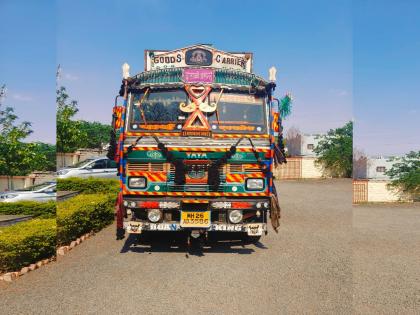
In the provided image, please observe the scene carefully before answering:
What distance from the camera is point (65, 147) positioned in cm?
515

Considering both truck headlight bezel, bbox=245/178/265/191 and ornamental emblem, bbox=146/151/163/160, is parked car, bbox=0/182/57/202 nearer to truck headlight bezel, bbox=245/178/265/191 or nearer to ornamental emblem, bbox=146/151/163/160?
ornamental emblem, bbox=146/151/163/160

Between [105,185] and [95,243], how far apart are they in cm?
317

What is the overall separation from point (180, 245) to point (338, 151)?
2.59 meters

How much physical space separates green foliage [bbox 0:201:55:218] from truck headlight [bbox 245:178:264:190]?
3.87 meters

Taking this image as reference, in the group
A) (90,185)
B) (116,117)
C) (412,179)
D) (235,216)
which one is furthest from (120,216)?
(412,179)

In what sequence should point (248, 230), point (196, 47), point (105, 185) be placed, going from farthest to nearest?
1. point (105, 185)
2. point (248, 230)
3. point (196, 47)

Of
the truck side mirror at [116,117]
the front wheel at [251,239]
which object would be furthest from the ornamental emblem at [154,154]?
the front wheel at [251,239]

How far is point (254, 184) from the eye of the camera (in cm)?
537

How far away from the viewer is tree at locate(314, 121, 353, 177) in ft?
14.3

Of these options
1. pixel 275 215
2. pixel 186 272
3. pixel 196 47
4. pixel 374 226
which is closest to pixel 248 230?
pixel 275 215

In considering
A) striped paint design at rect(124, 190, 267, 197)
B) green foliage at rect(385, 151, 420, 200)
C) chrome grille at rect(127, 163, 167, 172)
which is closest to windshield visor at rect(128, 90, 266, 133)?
chrome grille at rect(127, 163, 167, 172)

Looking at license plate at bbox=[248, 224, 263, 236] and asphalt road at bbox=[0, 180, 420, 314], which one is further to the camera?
license plate at bbox=[248, 224, 263, 236]

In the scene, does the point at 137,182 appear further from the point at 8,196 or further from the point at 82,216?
the point at 8,196

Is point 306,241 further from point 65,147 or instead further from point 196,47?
point 65,147
